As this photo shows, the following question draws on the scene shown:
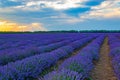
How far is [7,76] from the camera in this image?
5.45 metres

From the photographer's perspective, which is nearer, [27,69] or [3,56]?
[27,69]

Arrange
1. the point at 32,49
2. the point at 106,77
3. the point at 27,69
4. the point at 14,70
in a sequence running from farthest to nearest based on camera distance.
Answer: the point at 32,49, the point at 106,77, the point at 27,69, the point at 14,70

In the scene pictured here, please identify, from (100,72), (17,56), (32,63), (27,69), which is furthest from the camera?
(17,56)

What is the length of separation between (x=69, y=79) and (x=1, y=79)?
1.33m

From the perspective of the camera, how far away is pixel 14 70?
600 centimetres

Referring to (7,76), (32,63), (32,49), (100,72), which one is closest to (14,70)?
(7,76)

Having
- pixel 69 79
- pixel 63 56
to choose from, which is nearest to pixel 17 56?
pixel 63 56

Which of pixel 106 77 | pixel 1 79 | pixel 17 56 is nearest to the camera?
pixel 1 79

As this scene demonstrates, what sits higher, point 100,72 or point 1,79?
point 1,79

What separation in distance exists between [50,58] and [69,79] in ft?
15.8

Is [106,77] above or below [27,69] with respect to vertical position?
below

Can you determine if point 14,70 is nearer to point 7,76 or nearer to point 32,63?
point 7,76

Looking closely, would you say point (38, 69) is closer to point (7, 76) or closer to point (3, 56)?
point (7, 76)

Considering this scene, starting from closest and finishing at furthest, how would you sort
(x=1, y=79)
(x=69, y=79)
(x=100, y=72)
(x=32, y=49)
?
(x=69, y=79)
(x=1, y=79)
(x=100, y=72)
(x=32, y=49)
